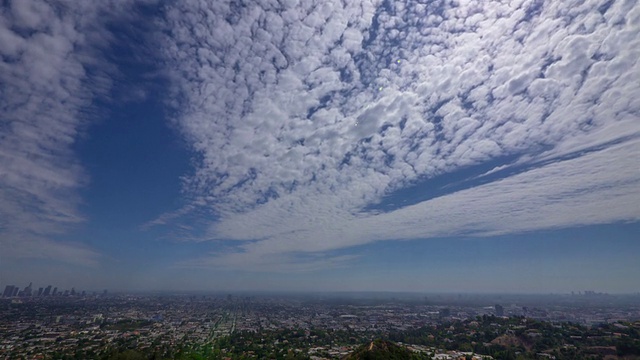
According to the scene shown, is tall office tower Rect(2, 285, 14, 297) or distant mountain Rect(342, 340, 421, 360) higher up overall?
tall office tower Rect(2, 285, 14, 297)

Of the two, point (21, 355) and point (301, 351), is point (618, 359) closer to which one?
point (301, 351)

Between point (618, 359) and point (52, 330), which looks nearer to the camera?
point (618, 359)

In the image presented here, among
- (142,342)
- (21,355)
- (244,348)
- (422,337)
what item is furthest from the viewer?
(422,337)

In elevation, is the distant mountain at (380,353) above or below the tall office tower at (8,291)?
below

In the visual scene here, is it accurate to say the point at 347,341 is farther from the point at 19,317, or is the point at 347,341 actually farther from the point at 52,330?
the point at 19,317

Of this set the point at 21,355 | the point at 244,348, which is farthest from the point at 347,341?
the point at 21,355

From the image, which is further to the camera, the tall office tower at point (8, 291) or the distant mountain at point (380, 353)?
the tall office tower at point (8, 291)

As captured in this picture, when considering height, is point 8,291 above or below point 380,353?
above

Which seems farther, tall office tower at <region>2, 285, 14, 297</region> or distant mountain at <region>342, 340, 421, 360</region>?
tall office tower at <region>2, 285, 14, 297</region>

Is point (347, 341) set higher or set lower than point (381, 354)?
lower

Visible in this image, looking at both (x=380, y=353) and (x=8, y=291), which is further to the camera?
(x=8, y=291)

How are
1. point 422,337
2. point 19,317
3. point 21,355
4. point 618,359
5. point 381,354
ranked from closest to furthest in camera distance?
point 381,354
point 618,359
point 21,355
point 422,337
point 19,317
